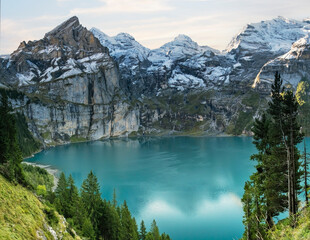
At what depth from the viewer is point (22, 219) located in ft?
66.0

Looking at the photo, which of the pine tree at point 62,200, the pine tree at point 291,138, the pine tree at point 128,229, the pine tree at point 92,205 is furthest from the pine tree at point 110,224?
the pine tree at point 291,138

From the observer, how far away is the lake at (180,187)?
59062mm

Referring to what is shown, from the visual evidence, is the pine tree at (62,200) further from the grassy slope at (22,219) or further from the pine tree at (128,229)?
the grassy slope at (22,219)

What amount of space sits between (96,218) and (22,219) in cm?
2681

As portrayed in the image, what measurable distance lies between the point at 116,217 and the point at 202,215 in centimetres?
2587

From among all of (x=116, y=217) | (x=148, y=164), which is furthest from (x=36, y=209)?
(x=148, y=164)

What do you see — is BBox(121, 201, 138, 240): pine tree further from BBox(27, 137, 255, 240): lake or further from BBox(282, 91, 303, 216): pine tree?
BBox(282, 91, 303, 216): pine tree

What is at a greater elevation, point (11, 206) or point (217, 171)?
point (11, 206)

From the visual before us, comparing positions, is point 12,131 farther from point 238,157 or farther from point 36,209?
point 238,157

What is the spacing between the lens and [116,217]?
45.4m

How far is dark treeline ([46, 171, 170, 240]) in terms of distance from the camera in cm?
4071

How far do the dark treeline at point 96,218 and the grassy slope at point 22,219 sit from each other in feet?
45.1

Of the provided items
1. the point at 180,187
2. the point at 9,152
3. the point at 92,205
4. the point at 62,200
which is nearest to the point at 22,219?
the point at 9,152

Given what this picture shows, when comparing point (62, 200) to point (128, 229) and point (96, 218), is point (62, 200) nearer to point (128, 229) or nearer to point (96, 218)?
point (96, 218)
